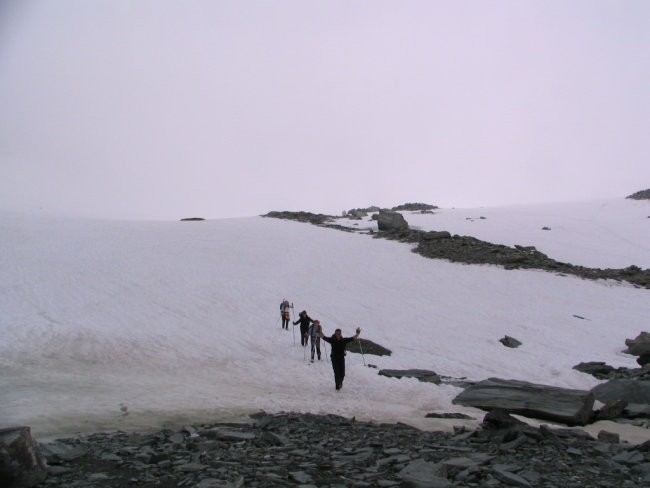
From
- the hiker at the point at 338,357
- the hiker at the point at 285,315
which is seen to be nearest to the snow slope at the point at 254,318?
the hiker at the point at 338,357

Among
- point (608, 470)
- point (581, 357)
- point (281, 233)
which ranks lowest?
point (581, 357)

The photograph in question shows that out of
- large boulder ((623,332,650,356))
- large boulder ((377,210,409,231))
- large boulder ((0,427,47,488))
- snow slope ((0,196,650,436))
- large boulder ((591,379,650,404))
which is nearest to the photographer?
large boulder ((0,427,47,488))

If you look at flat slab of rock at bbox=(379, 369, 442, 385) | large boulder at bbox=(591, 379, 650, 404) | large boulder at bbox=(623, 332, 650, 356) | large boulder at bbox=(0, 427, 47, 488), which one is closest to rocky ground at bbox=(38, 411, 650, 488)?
large boulder at bbox=(0, 427, 47, 488)

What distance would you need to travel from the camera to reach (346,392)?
1446 centimetres

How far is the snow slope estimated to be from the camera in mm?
12781

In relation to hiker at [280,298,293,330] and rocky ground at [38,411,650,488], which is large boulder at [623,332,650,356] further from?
hiker at [280,298,293,330]

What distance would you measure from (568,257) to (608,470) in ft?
116

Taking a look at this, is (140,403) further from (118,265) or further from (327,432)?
(118,265)

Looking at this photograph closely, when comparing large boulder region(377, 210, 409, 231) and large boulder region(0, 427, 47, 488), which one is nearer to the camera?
large boulder region(0, 427, 47, 488)

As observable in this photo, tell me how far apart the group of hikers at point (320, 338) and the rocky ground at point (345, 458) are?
4328 millimetres

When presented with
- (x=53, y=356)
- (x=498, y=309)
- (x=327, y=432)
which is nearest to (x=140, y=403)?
(x=327, y=432)

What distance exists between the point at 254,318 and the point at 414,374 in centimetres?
907

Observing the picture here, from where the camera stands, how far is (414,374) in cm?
1648

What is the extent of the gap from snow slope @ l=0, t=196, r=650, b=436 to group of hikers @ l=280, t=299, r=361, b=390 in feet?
Answer: 1.74
